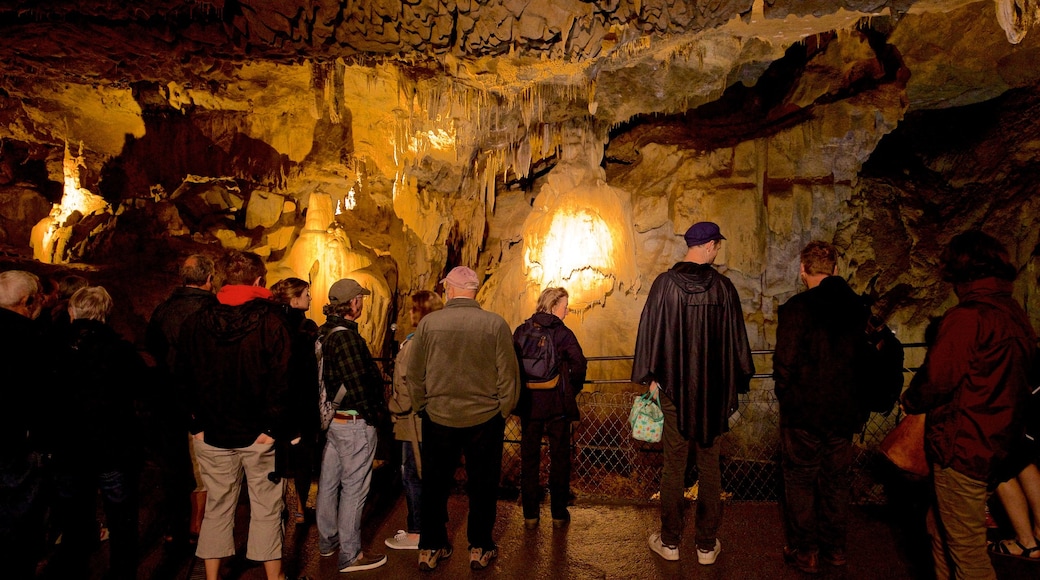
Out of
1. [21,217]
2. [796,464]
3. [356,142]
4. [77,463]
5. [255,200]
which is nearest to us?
[77,463]

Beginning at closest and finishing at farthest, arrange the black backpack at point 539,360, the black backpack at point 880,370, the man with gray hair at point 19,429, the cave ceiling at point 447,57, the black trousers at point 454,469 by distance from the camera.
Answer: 1. the man with gray hair at point 19,429
2. the black backpack at point 880,370
3. the black trousers at point 454,469
4. the black backpack at point 539,360
5. the cave ceiling at point 447,57

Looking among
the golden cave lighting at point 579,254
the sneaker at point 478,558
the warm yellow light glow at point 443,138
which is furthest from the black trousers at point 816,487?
the golden cave lighting at point 579,254

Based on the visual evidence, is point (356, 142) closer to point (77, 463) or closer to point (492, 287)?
point (492, 287)

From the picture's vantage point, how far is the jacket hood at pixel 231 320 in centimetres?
302

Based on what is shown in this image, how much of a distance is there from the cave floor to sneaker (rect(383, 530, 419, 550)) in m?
0.04

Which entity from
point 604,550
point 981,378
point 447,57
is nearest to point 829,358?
point 981,378

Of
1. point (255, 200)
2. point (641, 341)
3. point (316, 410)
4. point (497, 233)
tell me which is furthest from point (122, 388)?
point (255, 200)

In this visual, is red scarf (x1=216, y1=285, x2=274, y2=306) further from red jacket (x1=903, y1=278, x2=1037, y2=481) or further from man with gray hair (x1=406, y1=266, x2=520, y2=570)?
red jacket (x1=903, y1=278, x2=1037, y2=481)

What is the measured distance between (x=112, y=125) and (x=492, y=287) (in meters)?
8.61

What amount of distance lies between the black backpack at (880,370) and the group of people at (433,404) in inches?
2.4

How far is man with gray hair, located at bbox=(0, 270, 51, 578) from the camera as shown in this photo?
247cm

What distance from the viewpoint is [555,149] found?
11141 millimetres

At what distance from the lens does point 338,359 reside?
3.42 metres

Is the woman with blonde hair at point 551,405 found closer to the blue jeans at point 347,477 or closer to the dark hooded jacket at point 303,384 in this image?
the blue jeans at point 347,477
